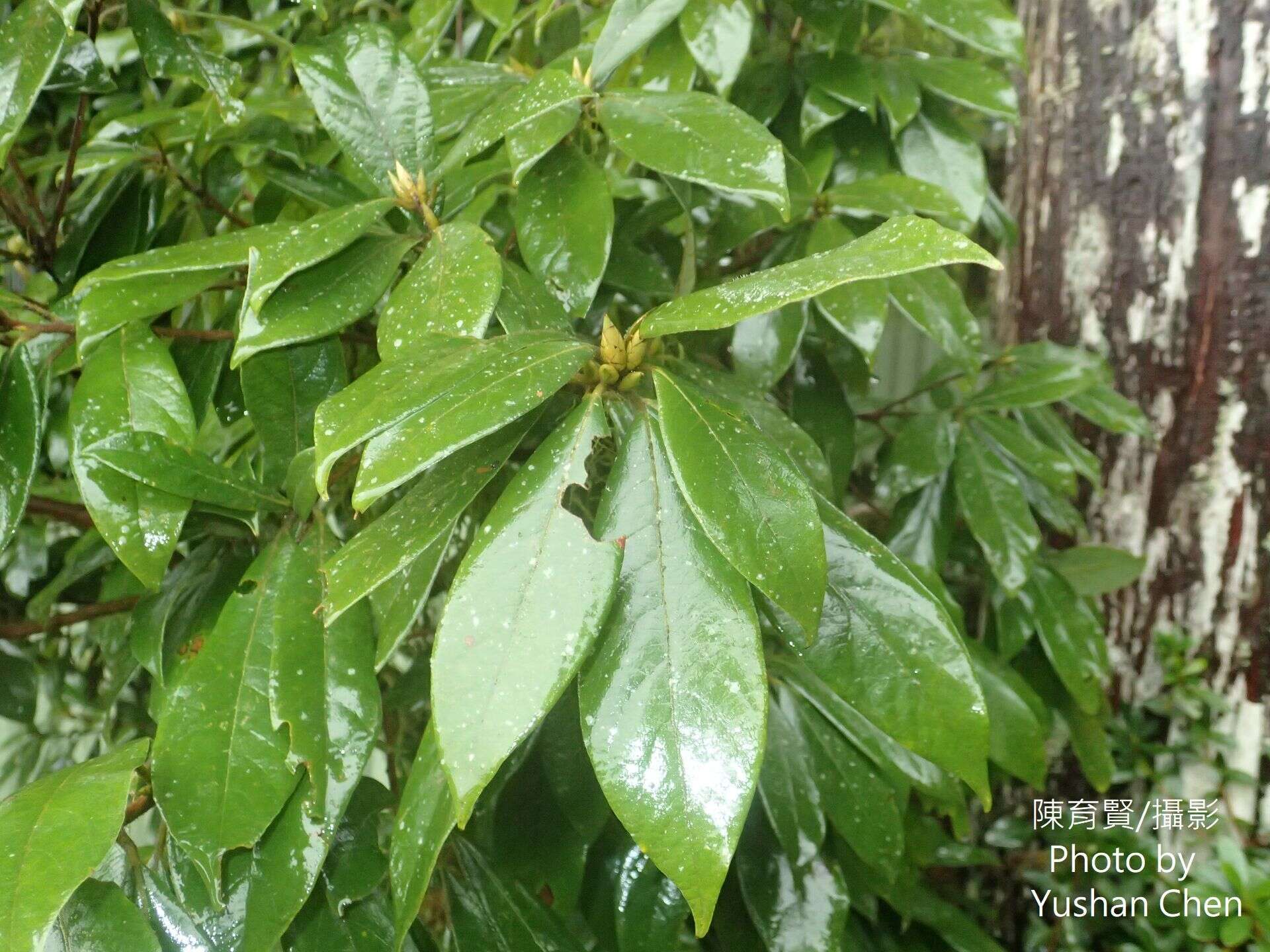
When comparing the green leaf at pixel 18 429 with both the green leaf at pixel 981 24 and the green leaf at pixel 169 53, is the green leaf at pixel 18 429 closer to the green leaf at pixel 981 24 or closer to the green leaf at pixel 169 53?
the green leaf at pixel 169 53

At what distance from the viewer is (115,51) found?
819 mm

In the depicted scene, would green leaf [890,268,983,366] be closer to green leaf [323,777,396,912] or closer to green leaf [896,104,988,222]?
green leaf [896,104,988,222]

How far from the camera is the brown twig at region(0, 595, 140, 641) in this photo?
634mm

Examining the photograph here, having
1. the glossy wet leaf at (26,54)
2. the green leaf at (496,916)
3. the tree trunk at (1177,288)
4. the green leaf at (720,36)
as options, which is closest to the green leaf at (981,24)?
the green leaf at (720,36)

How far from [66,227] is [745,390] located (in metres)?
0.52

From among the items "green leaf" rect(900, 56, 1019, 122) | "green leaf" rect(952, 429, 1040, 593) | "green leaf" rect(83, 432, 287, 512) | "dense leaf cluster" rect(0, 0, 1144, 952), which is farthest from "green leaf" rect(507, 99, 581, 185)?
"green leaf" rect(952, 429, 1040, 593)

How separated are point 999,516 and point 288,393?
1.79 ft

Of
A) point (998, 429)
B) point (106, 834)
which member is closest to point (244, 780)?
point (106, 834)

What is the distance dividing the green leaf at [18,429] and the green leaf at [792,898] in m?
0.49

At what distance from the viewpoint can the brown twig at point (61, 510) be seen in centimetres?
67

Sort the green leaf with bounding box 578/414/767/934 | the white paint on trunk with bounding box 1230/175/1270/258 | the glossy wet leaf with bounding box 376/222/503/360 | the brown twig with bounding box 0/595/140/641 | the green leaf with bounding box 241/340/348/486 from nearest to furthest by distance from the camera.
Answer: the green leaf with bounding box 578/414/767/934, the glossy wet leaf with bounding box 376/222/503/360, the green leaf with bounding box 241/340/348/486, the brown twig with bounding box 0/595/140/641, the white paint on trunk with bounding box 1230/175/1270/258

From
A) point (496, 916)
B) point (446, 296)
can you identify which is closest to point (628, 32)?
point (446, 296)

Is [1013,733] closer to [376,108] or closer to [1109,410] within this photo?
[1109,410]

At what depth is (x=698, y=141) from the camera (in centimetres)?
47
